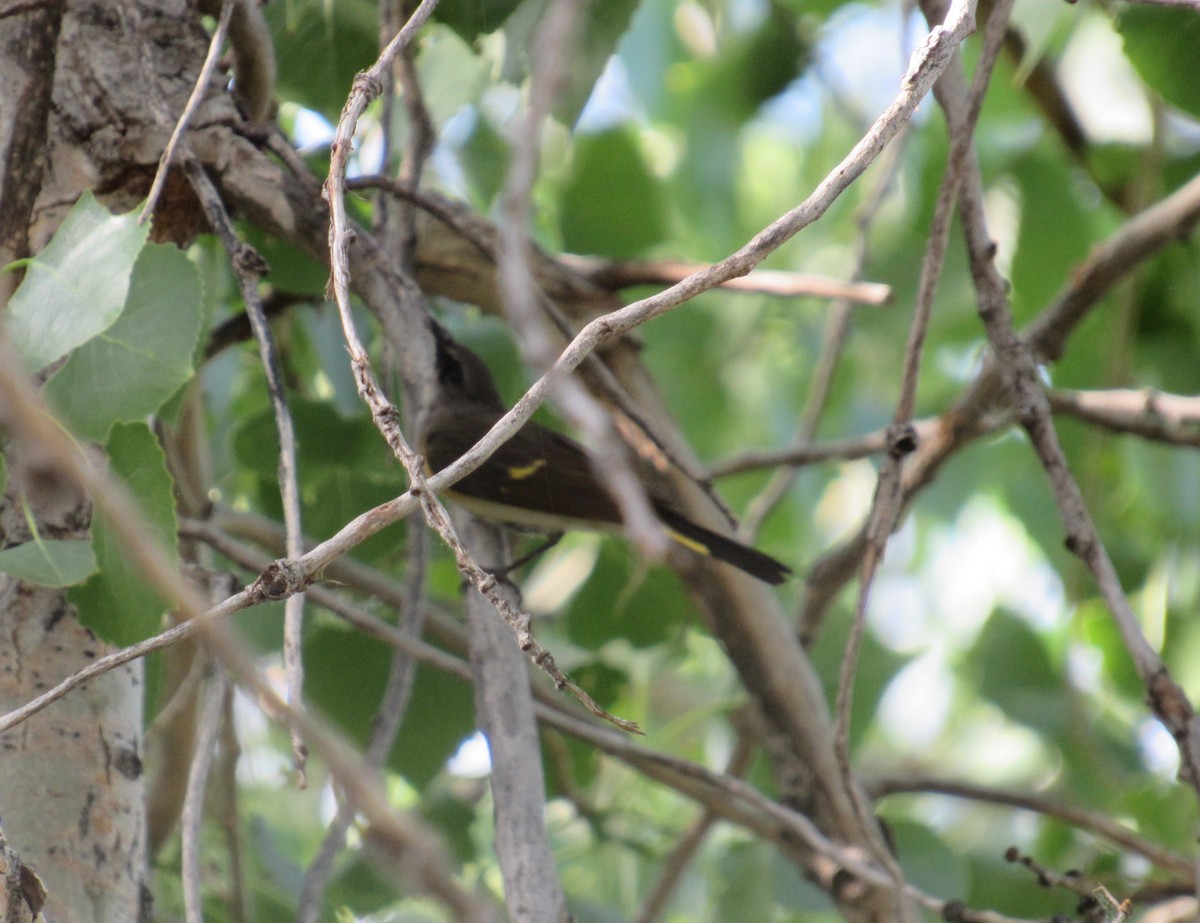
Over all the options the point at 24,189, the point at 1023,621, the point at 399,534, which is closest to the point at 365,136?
the point at 399,534

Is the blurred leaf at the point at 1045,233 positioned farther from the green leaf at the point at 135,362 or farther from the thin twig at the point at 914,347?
the green leaf at the point at 135,362

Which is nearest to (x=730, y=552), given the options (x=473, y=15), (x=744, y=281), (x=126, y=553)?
(x=744, y=281)

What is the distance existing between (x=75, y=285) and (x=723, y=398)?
333cm

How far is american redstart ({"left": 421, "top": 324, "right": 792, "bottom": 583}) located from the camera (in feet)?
10.0

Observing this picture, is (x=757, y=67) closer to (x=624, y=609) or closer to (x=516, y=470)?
(x=516, y=470)

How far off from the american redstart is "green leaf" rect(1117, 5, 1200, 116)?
1.29 meters

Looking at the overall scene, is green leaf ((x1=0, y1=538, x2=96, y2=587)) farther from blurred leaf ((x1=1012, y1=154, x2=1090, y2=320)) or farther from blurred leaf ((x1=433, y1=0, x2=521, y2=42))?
blurred leaf ((x1=1012, y1=154, x2=1090, y2=320))

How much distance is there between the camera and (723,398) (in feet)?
15.1

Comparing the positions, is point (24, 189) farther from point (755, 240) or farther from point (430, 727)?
point (430, 727)

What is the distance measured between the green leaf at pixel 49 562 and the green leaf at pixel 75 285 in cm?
25

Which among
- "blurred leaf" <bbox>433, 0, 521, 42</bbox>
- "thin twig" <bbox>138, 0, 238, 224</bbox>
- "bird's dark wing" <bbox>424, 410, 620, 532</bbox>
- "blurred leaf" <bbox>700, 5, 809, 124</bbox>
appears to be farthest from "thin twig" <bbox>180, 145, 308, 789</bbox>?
"blurred leaf" <bbox>700, 5, 809, 124</bbox>

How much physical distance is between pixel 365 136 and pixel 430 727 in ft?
4.85

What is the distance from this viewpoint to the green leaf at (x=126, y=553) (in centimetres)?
161

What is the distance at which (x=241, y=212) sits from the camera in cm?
206
